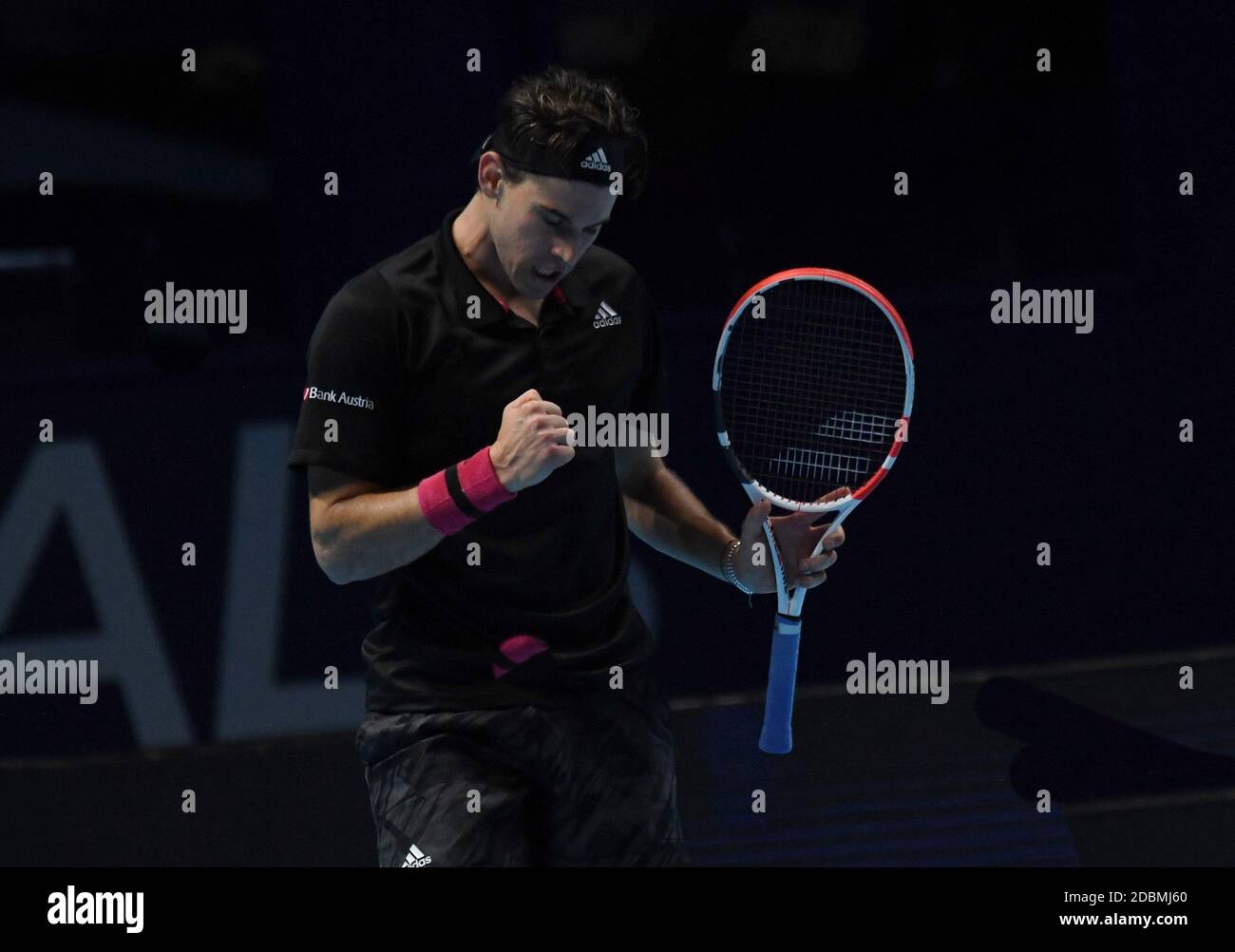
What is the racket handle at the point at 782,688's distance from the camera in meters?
3.25

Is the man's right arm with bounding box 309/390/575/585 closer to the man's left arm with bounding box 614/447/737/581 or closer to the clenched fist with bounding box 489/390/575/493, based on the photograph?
the clenched fist with bounding box 489/390/575/493

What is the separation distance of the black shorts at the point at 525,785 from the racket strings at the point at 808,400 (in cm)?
89

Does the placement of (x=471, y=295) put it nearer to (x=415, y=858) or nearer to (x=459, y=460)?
(x=459, y=460)

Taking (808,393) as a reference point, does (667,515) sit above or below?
below

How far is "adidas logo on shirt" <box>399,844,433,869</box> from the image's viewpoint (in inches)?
108

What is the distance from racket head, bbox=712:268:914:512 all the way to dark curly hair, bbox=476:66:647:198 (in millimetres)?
495

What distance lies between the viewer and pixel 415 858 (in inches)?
108

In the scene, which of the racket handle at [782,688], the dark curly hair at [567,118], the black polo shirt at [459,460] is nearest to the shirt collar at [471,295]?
the black polo shirt at [459,460]

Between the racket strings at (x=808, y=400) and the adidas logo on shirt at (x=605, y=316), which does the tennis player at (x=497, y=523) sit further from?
the racket strings at (x=808, y=400)

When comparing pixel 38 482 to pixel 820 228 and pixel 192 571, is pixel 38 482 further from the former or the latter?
pixel 820 228

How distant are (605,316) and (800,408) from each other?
1.24m

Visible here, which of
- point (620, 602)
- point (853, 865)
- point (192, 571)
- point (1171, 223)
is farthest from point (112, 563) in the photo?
point (1171, 223)

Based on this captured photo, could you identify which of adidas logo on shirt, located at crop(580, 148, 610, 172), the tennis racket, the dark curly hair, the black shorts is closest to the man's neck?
the dark curly hair

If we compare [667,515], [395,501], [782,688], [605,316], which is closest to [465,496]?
[395,501]
